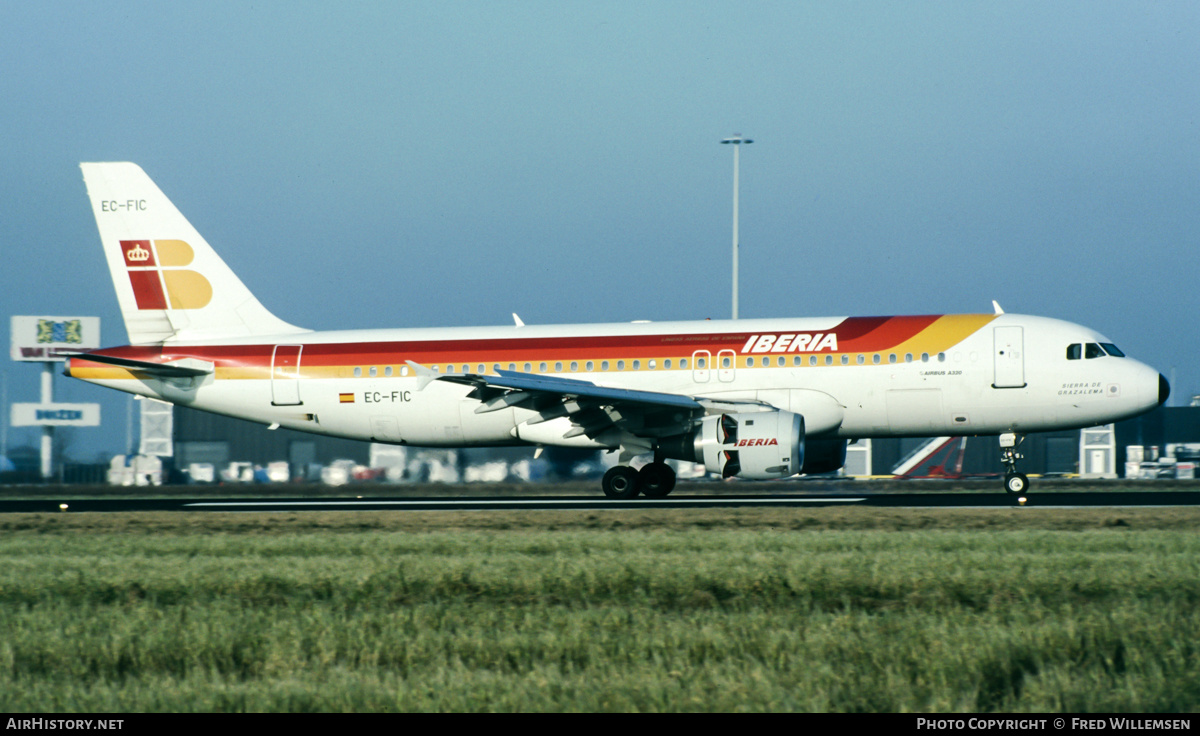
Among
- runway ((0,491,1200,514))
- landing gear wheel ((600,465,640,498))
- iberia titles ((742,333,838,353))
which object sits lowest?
runway ((0,491,1200,514))

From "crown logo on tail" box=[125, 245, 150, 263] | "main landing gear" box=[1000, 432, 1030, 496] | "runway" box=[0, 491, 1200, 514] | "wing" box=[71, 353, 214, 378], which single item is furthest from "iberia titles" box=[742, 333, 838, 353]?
"crown logo on tail" box=[125, 245, 150, 263]

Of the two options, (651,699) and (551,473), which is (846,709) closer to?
(651,699)

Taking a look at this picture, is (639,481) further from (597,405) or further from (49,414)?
(49,414)

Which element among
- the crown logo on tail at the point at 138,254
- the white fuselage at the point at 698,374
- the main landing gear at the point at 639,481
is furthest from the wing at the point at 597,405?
the crown logo on tail at the point at 138,254

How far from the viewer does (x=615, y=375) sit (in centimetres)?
2481

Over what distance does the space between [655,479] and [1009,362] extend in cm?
777

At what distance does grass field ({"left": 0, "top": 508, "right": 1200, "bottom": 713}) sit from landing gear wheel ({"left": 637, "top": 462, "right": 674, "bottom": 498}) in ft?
30.7

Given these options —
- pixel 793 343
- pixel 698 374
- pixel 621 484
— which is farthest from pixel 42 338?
pixel 793 343

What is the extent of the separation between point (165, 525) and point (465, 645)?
12773 mm

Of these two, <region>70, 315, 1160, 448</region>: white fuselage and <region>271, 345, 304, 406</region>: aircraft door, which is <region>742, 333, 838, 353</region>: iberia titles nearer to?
<region>70, 315, 1160, 448</region>: white fuselage

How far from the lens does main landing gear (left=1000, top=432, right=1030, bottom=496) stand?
2333 centimetres

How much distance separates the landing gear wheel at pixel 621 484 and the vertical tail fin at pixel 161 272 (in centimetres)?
886

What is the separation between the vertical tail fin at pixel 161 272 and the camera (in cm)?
2748
